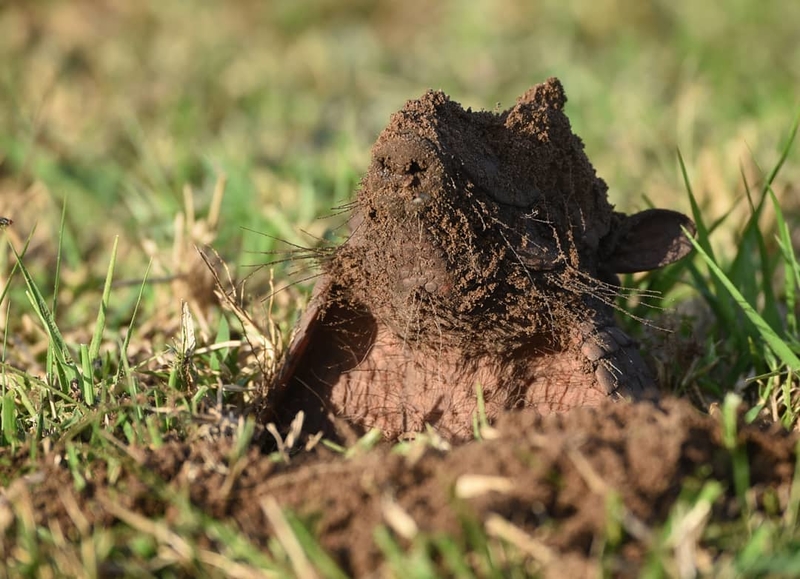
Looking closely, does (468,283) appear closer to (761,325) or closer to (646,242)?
(646,242)

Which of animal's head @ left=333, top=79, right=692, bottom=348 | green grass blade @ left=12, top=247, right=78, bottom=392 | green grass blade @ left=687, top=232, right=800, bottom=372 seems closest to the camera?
animal's head @ left=333, top=79, right=692, bottom=348

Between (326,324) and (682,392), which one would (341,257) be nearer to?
(326,324)

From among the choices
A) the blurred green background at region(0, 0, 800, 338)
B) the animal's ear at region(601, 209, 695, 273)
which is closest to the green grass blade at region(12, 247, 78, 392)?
the blurred green background at region(0, 0, 800, 338)

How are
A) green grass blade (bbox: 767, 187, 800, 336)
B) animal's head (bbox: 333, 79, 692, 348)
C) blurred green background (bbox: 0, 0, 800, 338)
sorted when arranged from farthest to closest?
blurred green background (bbox: 0, 0, 800, 338), green grass blade (bbox: 767, 187, 800, 336), animal's head (bbox: 333, 79, 692, 348)

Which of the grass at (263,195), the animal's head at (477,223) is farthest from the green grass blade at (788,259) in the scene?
the animal's head at (477,223)

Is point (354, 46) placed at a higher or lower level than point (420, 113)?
higher

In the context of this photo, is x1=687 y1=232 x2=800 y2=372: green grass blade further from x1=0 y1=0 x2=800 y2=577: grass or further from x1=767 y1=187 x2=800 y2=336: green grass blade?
x1=767 y1=187 x2=800 y2=336: green grass blade

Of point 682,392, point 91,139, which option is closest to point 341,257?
point 682,392

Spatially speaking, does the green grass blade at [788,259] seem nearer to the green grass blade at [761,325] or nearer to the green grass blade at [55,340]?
the green grass blade at [761,325]
